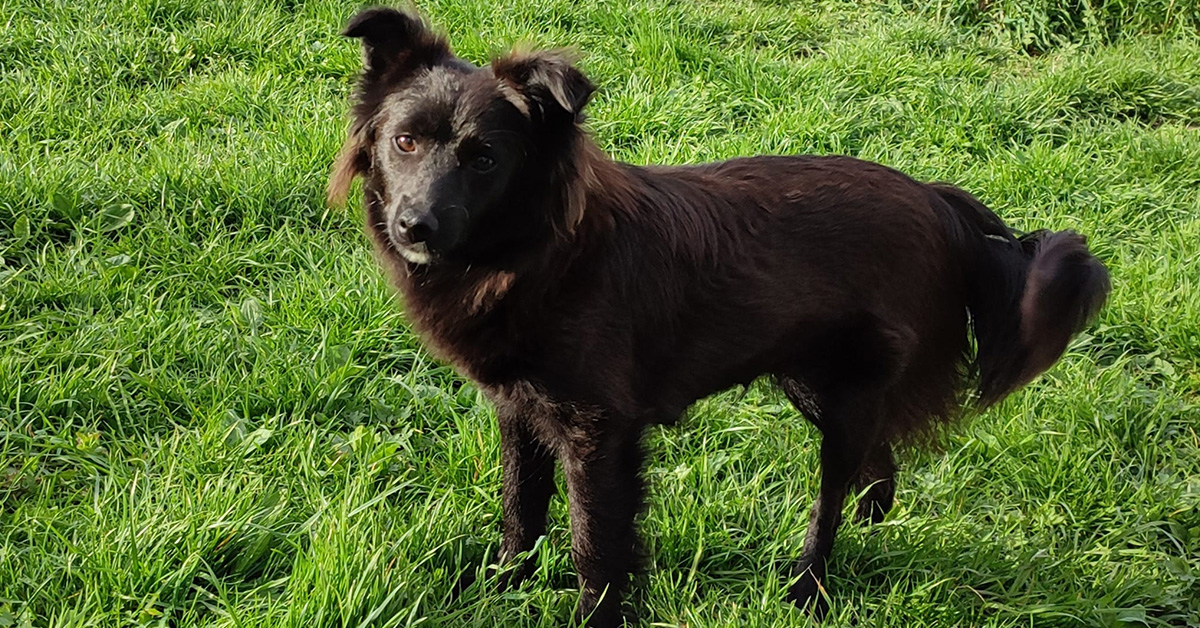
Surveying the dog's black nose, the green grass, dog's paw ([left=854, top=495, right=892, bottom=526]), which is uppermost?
the dog's black nose

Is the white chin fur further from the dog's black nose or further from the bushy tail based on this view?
the bushy tail

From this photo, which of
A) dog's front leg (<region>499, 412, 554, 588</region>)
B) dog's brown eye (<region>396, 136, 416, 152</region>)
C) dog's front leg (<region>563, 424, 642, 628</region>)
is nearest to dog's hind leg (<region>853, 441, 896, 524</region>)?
dog's front leg (<region>563, 424, 642, 628</region>)

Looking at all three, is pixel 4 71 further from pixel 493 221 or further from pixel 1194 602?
pixel 1194 602

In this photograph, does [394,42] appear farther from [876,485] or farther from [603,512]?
[876,485]

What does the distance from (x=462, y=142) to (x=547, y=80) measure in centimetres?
22

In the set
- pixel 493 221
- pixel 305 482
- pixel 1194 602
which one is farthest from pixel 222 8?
pixel 1194 602

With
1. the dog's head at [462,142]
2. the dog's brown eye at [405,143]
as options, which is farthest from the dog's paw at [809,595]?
the dog's brown eye at [405,143]

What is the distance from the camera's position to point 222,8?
511 cm

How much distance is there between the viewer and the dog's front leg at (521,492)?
99.2 inches

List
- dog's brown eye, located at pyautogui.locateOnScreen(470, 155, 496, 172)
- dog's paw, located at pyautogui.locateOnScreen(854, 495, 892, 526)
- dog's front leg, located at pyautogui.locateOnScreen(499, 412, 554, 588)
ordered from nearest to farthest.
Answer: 1. dog's brown eye, located at pyautogui.locateOnScreen(470, 155, 496, 172)
2. dog's front leg, located at pyautogui.locateOnScreen(499, 412, 554, 588)
3. dog's paw, located at pyautogui.locateOnScreen(854, 495, 892, 526)

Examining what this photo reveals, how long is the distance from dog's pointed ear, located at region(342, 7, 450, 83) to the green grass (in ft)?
3.50

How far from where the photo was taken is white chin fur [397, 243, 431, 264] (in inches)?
79.6

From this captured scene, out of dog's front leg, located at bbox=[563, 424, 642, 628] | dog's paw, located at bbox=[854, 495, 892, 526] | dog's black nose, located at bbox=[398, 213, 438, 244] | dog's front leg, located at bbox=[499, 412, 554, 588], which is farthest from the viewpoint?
dog's paw, located at bbox=[854, 495, 892, 526]

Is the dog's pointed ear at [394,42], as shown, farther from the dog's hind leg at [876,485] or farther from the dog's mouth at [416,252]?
the dog's hind leg at [876,485]
